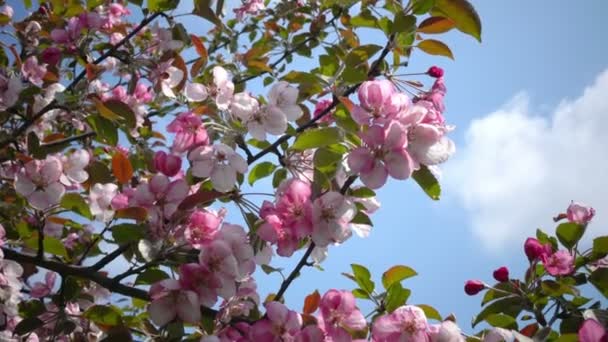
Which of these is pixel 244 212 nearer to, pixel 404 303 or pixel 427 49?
pixel 404 303

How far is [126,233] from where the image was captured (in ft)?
4.11

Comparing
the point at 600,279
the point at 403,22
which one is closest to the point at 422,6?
the point at 403,22

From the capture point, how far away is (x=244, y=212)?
1391 millimetres

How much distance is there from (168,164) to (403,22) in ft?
2.28

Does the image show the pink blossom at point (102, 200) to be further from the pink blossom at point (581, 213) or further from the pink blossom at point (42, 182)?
the pink blossom at point (581, 213)

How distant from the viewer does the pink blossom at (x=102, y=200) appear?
164 cm

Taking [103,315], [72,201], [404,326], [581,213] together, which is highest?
[581,213]

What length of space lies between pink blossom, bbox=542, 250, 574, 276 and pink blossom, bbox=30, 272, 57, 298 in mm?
1852

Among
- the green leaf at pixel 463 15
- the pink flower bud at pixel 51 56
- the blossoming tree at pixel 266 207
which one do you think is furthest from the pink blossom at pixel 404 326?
the pink flower bud at pixel 51 56

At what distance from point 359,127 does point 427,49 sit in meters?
0.35

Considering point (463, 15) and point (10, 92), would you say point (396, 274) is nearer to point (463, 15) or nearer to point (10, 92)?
point (463, 15)

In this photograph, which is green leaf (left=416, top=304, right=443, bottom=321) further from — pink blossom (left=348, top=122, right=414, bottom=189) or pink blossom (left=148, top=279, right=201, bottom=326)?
pink blossom (left=148, top=279, right=201, bottom=326)

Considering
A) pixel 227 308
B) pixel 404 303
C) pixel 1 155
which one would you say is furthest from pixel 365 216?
pixel 1 155

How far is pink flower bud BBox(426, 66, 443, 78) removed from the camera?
1486 millimetres
